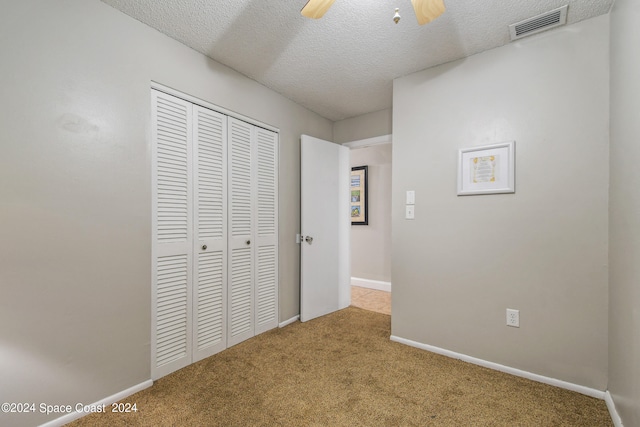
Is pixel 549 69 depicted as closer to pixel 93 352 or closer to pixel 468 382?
pixel 468 382

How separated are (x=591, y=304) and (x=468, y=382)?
93 cm

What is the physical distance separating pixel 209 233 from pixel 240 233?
1.02ft

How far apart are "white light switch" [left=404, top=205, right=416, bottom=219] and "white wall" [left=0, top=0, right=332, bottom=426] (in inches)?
79.5

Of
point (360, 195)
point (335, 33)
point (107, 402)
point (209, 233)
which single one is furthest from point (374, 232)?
point (107, 402)

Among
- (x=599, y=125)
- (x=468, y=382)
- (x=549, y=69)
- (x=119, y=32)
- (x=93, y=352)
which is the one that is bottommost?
(x=468, y=382)

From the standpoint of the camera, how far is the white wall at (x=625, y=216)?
132cm

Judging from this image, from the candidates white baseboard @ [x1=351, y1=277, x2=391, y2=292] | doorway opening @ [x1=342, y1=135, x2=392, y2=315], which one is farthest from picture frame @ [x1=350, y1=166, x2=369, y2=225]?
white baseboard @ [x1=351, y1=277, x2=391, y2=292]

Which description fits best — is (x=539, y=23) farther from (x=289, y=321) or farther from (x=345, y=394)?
(x=289, y=321)

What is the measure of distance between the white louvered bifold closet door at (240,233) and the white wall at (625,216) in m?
2.47

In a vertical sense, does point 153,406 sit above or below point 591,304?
below

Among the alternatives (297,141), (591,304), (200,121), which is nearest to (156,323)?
(200,121)

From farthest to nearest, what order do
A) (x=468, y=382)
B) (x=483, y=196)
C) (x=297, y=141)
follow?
1. (x=297, y=141)
2. (x=483, y=196)
3. (x=468, y=382)

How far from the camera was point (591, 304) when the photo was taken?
1.84 metres

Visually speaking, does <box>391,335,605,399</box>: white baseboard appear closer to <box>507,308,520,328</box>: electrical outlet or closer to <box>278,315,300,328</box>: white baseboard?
<box>507,308,520,328</box>: electrical outlet
